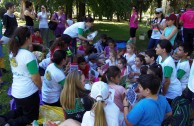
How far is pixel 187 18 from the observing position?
291 inches

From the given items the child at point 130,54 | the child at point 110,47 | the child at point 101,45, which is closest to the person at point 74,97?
the child at point 130,54

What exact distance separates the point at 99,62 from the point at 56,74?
2.80 meters

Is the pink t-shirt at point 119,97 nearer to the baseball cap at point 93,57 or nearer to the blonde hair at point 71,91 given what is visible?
the blonde hair at point 71,91

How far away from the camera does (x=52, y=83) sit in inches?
150

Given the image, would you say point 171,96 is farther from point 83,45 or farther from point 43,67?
point 83,45

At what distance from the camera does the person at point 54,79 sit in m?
3.71

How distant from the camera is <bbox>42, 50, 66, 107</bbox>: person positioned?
3.71 meters

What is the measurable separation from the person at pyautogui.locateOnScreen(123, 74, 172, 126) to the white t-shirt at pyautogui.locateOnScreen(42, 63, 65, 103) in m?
1.39

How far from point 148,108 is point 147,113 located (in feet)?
0.16

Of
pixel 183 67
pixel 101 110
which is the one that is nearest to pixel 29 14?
pixel 183 67

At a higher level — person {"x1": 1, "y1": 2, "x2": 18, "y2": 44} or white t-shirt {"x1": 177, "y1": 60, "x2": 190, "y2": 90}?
person {"x1": 1, "y1": 2, "x2": 18, "y2": 44}

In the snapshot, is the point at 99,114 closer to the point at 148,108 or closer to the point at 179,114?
the point at 148,108

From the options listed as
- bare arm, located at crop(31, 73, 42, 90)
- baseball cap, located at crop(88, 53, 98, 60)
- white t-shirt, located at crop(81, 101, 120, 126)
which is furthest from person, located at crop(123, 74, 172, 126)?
baseball cap, located at crop(88, 53, 98, 60)

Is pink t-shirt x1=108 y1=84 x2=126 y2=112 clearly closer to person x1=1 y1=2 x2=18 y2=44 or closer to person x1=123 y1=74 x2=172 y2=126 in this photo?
person x1=123 y1=74 x2=172 y2=126
